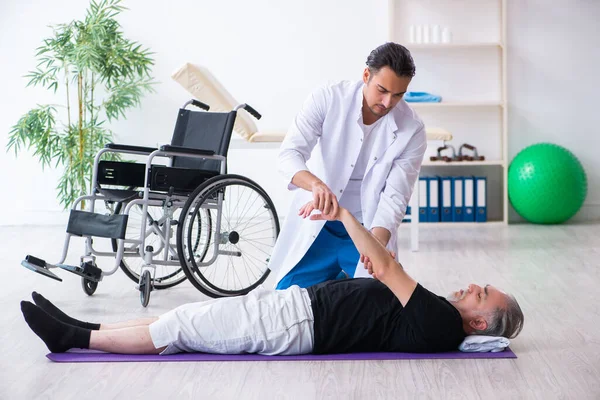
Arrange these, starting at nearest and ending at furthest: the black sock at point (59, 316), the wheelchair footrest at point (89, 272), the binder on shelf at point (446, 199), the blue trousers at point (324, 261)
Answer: the black sock at point (59, 316) → the blue trousers at point (324, 261) → the wheelchair footrest at point (89, 272) → the binder on shelf at point (446, 199)

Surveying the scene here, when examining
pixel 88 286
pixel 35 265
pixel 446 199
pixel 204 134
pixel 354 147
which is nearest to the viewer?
pixel 354 147

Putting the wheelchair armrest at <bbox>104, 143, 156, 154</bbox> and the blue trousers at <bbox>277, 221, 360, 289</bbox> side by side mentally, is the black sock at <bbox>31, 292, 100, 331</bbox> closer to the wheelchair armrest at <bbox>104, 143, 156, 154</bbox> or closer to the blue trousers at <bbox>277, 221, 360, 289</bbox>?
the blue trousers at <bbox>277, 221, 360, 289</bbox>

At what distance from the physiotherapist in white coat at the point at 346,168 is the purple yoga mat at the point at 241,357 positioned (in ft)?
1.09

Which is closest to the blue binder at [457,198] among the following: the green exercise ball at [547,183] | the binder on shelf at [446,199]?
the binder on shelf at [446,199]

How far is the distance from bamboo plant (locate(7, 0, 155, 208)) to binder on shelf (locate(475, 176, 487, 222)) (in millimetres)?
2488

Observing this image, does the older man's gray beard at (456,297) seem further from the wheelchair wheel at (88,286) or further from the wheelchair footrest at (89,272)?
the wheelchair wheel at (88,286)

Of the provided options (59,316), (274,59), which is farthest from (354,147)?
(274,59)

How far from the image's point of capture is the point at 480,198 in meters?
5.77

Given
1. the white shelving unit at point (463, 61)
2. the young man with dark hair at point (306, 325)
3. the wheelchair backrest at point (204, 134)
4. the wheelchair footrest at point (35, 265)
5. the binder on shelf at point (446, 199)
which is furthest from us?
the white shelving unit at point (463, 61)

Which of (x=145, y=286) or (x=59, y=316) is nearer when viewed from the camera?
(x=59, y=316)

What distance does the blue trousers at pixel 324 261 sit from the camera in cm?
272

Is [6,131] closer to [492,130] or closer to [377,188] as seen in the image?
[492,130]

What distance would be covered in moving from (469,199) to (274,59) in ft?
5.79

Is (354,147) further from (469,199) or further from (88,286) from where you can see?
(469,199)
